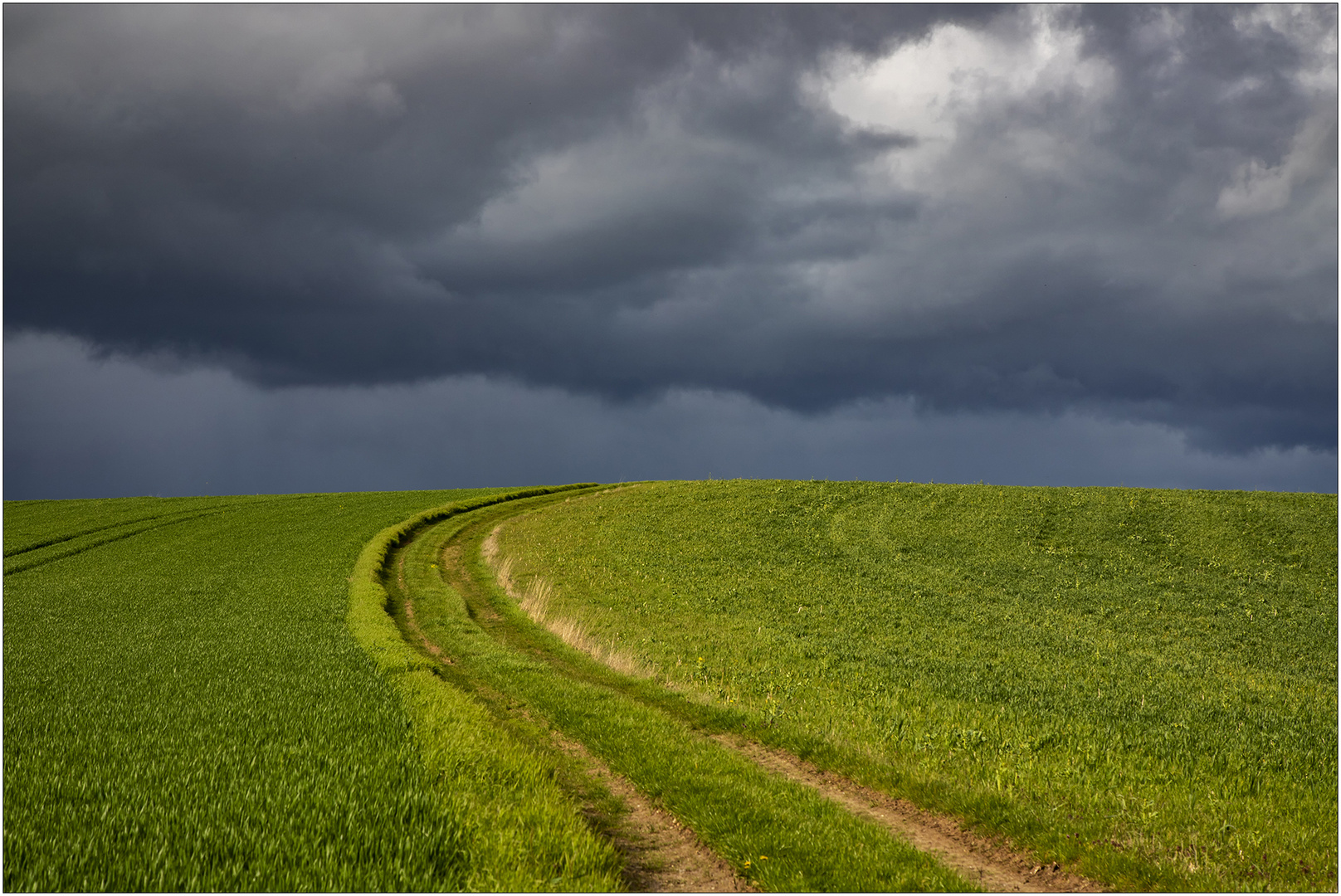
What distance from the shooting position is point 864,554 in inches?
1374

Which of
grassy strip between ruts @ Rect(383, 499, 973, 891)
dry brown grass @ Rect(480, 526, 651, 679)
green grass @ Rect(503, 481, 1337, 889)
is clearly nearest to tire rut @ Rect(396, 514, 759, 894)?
grassy strip between ruts @ Rect(383, 499, 973, 891)

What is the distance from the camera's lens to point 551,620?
87.5ft

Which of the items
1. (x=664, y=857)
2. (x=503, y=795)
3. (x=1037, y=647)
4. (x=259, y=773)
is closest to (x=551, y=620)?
(x=1037, y=647)

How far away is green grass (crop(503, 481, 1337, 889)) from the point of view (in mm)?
10195

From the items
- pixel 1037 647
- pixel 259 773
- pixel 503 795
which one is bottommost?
pixel 1037 647

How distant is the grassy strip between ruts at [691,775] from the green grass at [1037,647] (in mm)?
1798

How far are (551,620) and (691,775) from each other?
52.4ft

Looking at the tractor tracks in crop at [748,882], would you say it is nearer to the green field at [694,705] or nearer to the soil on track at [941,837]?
the soil on track at [941,837]

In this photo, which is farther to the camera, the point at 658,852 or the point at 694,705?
the point at 694,705

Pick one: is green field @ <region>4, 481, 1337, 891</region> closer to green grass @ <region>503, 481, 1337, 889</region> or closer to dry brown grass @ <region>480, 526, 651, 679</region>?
green grass @ <region>503, 481, 1337, 889</region>

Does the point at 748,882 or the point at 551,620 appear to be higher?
the point at 748,882

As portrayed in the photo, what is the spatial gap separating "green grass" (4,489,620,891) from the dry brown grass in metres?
5.74

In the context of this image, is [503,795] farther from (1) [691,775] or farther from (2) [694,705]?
(2) [694,705]

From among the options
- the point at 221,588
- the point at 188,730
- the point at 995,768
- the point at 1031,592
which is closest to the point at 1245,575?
the point at 1031,592
